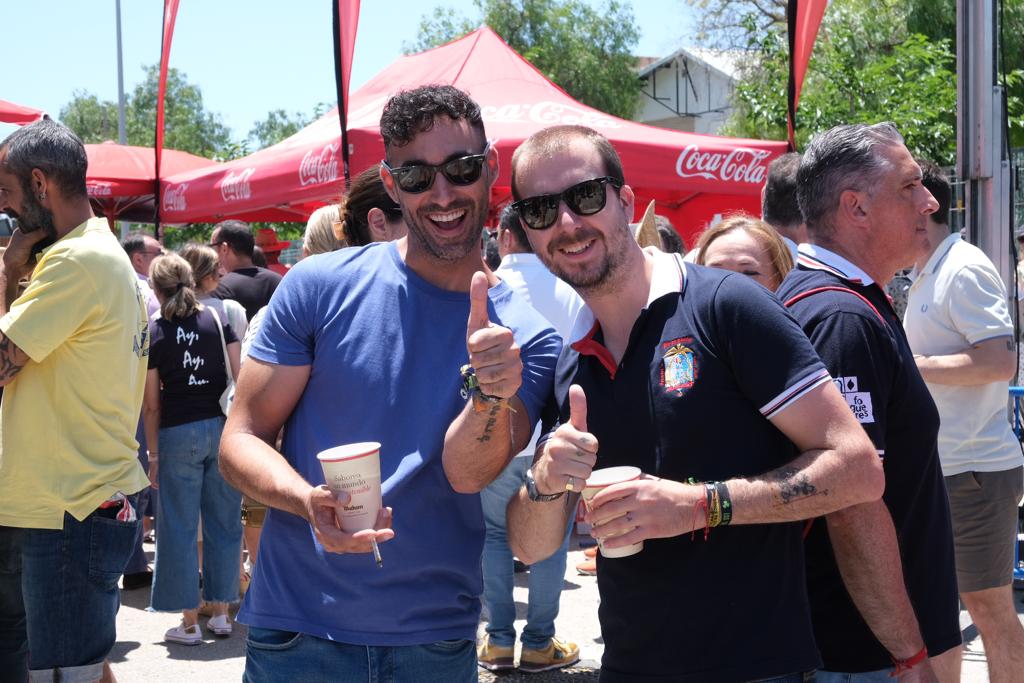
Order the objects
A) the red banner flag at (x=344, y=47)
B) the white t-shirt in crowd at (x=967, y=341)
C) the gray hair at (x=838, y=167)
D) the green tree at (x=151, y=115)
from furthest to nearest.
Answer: the green tree at (x=151, y=115) → the red banner flag at (x=344, y=47) → the white t-shirt in crowd at (x=967, y=341) → the gray hair at (x=838, y=167)

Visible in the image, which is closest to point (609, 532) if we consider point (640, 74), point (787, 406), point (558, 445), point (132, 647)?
point (558, 445)

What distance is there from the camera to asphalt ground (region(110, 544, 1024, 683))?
5152 mm

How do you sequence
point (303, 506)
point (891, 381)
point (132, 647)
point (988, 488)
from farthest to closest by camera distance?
point (132, 647) → point (988, 488) → point (891, 381) → point (303, 506)

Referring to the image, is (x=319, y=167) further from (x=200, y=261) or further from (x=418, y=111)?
(x=418, y=111)

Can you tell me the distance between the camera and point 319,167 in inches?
311

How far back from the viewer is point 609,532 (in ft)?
6.48

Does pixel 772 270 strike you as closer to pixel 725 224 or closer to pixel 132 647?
pixel 725 224

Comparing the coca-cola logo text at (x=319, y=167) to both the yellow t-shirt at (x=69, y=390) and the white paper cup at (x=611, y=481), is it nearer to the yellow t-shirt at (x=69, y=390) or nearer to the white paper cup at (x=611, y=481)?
the yellow t-shirt at (x=69, y=390)

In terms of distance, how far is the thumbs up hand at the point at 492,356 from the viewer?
209cm

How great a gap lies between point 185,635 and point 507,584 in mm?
2234

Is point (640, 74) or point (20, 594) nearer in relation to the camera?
point (20, 594)

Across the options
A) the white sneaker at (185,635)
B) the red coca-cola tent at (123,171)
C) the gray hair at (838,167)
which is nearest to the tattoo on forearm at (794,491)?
the gray hair at (838,167)

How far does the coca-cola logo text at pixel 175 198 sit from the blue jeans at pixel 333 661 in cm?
823

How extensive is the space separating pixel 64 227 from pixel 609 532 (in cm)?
249
